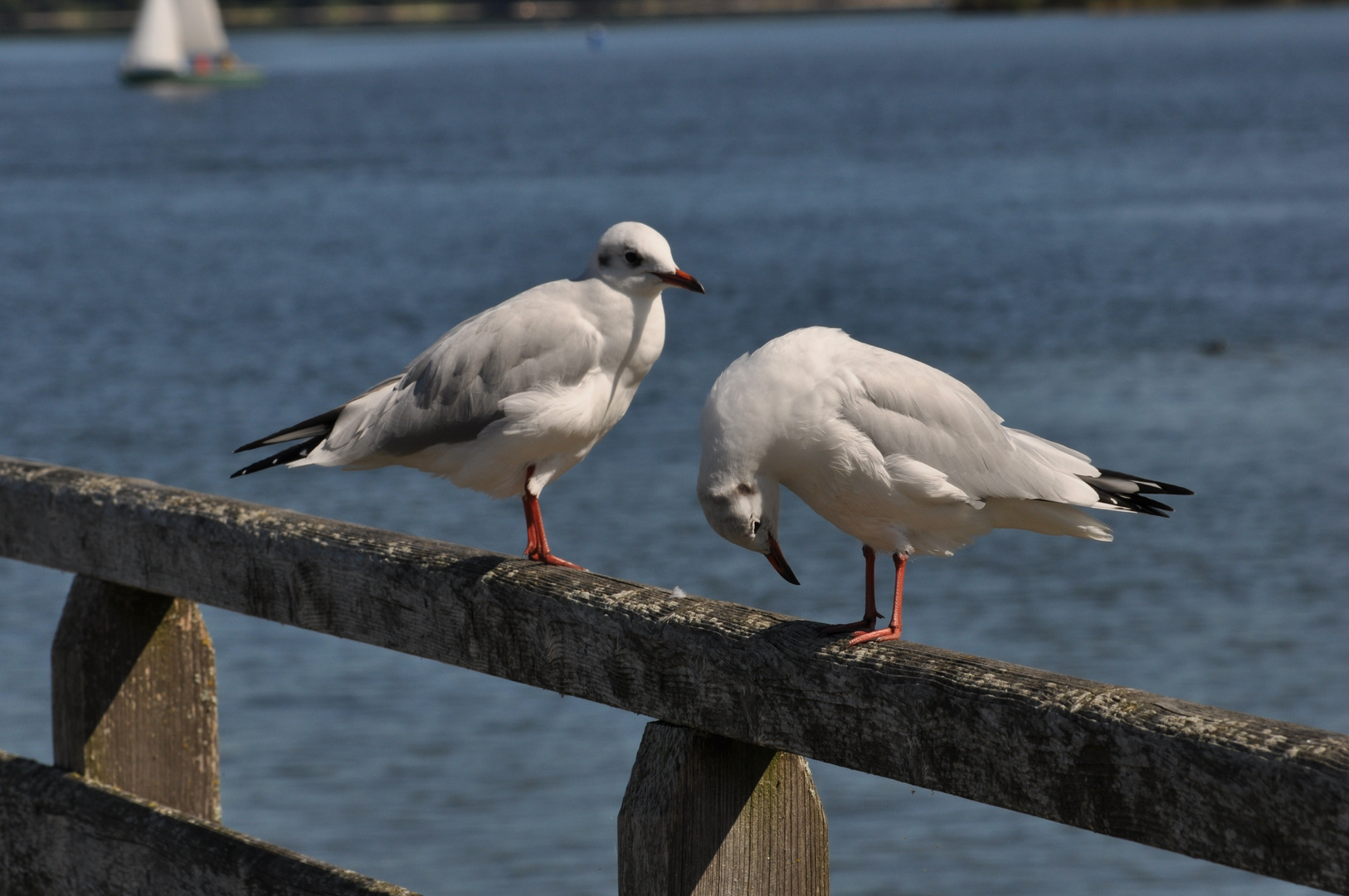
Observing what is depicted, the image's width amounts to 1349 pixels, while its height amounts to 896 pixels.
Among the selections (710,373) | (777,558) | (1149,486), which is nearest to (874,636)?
(777,558)

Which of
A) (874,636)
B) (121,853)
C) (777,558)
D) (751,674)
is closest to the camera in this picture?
(751,674)

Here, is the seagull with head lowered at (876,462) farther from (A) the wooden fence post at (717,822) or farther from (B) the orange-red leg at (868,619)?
(A) the wooden fence post at (717,822)

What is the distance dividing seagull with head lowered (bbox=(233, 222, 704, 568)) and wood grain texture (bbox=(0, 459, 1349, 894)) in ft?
2.03

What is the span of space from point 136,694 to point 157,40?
69513mm

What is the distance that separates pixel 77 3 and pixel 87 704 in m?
143

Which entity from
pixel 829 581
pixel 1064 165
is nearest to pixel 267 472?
pixel 829 581

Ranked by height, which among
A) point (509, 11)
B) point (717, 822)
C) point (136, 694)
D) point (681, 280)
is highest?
point (681, 280)

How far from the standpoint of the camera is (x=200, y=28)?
6869 centimetres

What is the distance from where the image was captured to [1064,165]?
1567 inches

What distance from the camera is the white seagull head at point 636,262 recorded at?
12.8 feet

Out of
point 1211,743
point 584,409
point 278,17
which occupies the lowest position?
point 278,17

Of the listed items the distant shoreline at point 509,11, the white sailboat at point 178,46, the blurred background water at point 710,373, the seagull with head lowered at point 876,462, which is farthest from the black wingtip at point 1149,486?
the distant shoreline at point 509,11

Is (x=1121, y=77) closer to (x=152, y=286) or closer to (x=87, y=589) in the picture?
(x=152, y=286)

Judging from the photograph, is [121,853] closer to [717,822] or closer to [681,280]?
[717,822]
